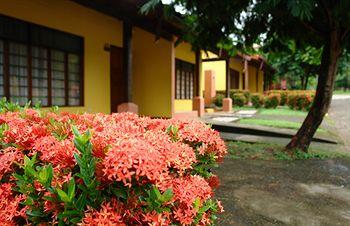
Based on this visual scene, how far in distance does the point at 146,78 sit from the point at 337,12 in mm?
8705

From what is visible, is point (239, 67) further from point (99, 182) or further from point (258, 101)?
point (99, 182)

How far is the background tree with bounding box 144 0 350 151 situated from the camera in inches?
286

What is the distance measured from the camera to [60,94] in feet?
30.8

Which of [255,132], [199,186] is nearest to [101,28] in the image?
[255,132]

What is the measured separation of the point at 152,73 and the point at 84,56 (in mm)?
3867

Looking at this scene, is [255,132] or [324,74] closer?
[324,74]

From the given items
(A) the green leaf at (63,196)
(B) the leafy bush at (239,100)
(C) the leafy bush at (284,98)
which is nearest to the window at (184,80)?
(B) the leafy bush at (239,100)

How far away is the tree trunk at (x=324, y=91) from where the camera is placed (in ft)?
26.2

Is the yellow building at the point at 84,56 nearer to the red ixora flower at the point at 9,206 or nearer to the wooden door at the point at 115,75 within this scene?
the wooden door at the point at 115,75

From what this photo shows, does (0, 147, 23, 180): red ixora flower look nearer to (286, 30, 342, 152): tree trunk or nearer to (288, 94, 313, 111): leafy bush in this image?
(286, 30, 342, 152): tree trunk

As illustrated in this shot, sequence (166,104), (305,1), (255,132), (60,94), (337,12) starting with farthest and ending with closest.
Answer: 1. (166,104)
2. (255,132)
3. (60,94)
4. (337,12)
5. (305,1)

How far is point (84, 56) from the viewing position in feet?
33.1

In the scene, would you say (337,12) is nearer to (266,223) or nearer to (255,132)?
(266,223)

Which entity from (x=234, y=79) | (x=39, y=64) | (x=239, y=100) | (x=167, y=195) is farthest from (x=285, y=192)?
(x=234, y=79)
